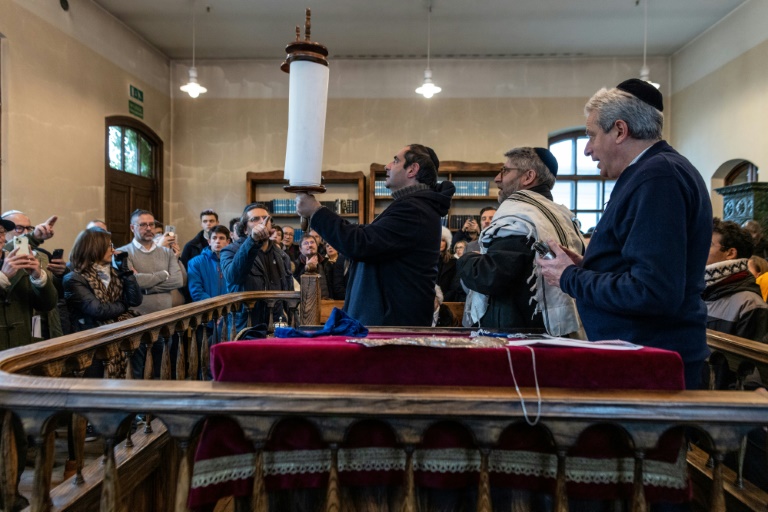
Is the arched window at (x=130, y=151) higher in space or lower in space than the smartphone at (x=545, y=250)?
higher

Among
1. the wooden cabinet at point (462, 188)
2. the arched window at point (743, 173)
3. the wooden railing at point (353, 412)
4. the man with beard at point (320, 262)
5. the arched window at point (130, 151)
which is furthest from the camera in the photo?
the wooden cabinet at point (462, 188)

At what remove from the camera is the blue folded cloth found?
1.22 m

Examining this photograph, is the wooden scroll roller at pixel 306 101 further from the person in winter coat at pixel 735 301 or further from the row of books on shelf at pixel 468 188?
the row of books on shelf at pixel 468 188

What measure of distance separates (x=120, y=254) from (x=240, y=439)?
2.83 metres

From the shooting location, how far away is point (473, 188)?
7914mm

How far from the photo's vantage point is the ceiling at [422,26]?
6352 mm

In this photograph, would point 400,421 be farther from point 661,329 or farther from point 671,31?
point 671,31

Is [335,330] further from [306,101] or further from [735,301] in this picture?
[735,301]

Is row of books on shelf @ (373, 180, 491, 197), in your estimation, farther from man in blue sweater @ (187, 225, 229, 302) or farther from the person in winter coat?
the person in winter coat

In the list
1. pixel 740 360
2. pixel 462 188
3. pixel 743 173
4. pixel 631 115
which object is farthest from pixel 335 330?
pixel 743 173

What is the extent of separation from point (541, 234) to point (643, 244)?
0.64 m

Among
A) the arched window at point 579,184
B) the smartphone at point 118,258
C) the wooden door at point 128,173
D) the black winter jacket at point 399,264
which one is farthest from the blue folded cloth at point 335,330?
the arched window at point 579,184

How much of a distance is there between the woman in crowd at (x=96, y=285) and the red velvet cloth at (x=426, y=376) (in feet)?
8.28

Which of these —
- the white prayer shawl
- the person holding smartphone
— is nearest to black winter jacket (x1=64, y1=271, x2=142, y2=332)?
the person holding smartphone
